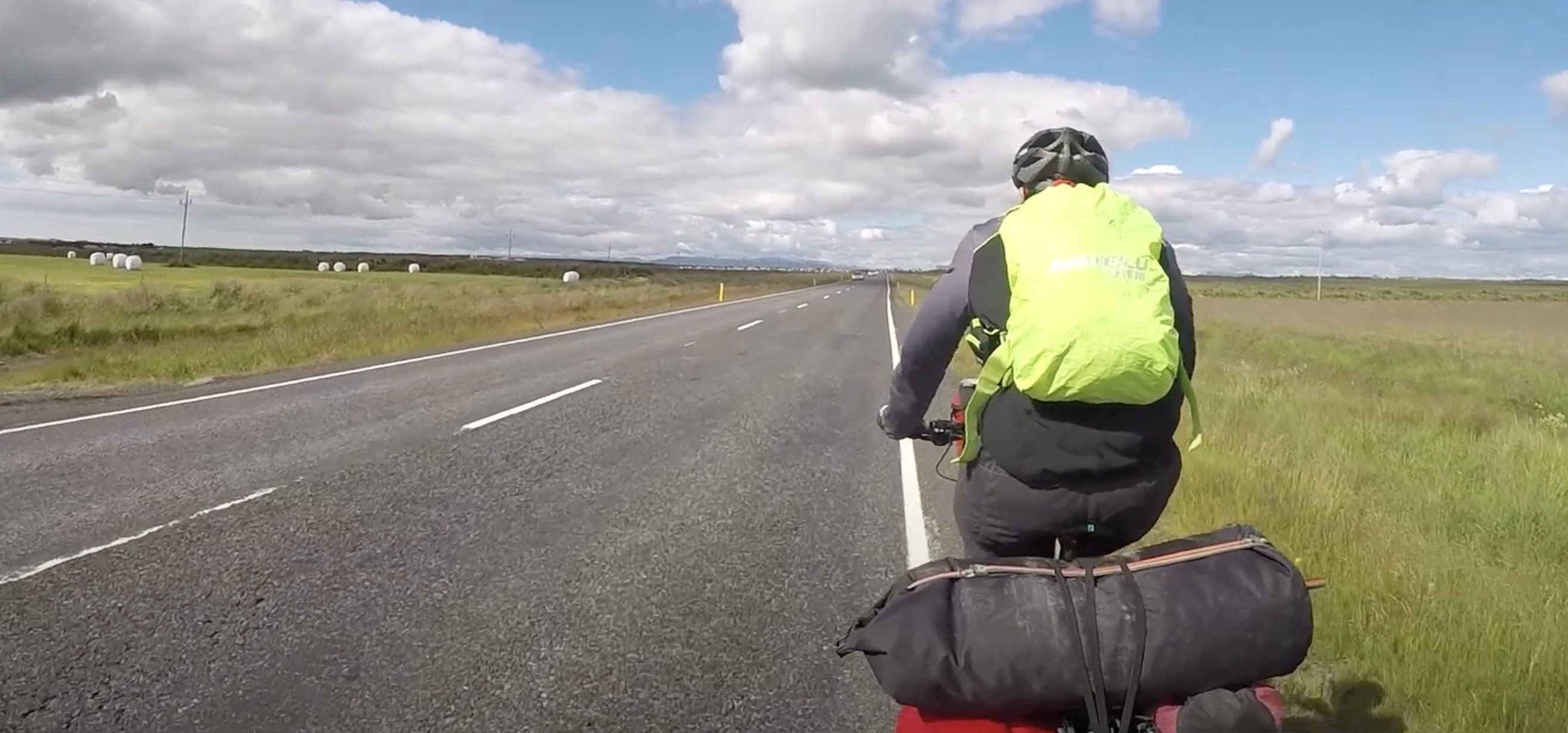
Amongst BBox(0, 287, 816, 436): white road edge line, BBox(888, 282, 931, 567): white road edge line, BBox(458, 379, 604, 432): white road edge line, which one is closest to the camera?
BBox(888, 282, 931, 567): white road edge line

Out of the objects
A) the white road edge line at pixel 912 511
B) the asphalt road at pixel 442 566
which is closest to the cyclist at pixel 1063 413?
the white road edge line at pixel 912 511

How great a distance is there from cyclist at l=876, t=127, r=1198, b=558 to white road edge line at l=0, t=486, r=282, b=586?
4664 mm

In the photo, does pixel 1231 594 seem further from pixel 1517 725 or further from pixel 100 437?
Result: pixel 100 437

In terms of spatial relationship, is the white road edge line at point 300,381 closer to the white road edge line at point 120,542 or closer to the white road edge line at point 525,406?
the white road edge line at point 525,406

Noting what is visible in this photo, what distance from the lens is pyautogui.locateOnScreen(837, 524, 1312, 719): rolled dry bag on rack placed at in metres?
1.96

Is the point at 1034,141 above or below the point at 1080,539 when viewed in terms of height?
above

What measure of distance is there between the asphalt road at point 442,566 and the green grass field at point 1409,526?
1.83 metres

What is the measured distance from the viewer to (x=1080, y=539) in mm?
2379

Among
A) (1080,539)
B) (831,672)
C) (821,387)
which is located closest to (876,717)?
(831,672)

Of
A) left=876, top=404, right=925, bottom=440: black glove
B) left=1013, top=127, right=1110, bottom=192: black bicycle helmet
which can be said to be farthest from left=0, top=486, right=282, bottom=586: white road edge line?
left=1013, top=127, right=1110, bottom=192: black bicycle helmet

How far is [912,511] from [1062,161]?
4.40m

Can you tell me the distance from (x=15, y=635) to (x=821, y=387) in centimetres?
990

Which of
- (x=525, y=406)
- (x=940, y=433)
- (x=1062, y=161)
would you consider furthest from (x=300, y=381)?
(x=1062, y=161)

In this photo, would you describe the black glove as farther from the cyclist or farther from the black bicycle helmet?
the black bicycle helmet
